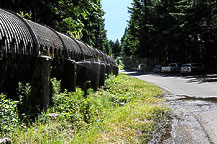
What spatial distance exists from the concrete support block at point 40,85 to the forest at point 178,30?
84.6 feet

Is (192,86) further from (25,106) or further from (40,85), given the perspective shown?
(25,106)

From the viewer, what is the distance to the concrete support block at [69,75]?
7379 millimetres

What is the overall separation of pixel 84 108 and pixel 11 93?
6.71 feet

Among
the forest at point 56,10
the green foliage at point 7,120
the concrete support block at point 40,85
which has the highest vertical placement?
the forest at point 56,10

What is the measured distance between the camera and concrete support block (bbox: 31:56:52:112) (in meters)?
4.91

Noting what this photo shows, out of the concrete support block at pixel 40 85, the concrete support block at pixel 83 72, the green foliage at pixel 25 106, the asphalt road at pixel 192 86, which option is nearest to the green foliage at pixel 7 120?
the green foliage at pixel 25 106

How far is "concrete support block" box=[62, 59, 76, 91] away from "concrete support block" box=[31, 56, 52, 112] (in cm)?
228

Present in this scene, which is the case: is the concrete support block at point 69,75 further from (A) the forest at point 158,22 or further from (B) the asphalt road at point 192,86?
(B) the asphalt road at point 192,86

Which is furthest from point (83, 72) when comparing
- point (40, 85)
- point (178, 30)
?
point (178, 30)

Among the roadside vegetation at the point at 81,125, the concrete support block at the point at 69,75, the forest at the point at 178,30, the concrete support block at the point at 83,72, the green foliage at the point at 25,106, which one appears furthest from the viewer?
the forest at the point at 178,30

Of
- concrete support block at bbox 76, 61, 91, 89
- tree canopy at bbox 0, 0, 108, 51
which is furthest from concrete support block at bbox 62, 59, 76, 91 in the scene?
tree canopy at bbox 0, 0, 108, 51

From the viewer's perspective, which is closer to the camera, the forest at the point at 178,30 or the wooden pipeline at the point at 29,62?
the wooden pipeline at the point at 29,62

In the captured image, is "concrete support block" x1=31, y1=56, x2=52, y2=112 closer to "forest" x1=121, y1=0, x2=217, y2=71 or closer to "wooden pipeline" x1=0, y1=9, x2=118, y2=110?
"wooden pipeline" x1=0, y1=9, x2=118, y2=110

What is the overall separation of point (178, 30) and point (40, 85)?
30.7 m
